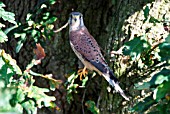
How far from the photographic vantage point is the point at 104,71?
281 cm

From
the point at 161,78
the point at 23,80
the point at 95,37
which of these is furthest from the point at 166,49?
the point at 95,37

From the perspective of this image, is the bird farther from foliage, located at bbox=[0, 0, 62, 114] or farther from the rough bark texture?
foliage, located at bbox=[0, 0, 62, 114]

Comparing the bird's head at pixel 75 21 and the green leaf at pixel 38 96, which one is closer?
the green leaf at pixel 38 96

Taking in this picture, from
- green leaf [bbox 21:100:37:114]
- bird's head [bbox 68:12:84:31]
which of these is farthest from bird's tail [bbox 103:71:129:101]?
green leaf [bbox 21:100:37:114]

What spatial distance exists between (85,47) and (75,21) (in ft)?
0.67

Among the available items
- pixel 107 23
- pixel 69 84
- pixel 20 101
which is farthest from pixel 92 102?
pixel 20 101

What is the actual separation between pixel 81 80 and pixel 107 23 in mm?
481

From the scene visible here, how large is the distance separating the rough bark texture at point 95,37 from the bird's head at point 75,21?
0.44 feet

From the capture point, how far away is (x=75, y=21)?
303 centimetres

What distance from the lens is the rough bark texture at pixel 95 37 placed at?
293cm

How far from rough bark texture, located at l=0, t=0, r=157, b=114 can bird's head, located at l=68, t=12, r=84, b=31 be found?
0.13 meters

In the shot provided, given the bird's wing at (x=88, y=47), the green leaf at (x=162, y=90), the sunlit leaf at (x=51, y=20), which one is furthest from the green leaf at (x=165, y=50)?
the sunlit leaf at (x=51, y=20)

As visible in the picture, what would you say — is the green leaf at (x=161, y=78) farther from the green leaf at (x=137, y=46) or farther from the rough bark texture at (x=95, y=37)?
the rough bark texture at (x=95, y=37)

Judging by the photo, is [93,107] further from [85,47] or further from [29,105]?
[29,105]
